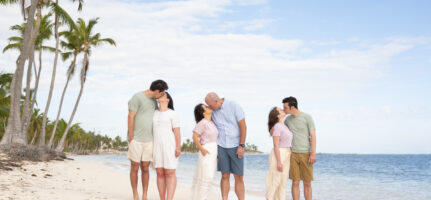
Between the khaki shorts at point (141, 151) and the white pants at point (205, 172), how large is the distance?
2.46 feet

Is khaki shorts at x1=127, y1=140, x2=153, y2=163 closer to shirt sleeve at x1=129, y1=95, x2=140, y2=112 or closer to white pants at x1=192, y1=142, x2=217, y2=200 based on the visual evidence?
shirt sleeve at x1=129, y1=95, x2=140, y2=112

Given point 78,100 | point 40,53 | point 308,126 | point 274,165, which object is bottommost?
point 274,165

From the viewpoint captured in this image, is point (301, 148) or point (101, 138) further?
point (101, 138)

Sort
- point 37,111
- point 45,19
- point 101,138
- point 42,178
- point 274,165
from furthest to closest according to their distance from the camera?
1. point 101,138
2. point 37,111
3. point 45,19
4. point 42,178
5. point 274,165

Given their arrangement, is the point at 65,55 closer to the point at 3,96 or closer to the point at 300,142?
the point at 3,96

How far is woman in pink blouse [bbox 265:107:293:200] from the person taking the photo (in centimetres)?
559

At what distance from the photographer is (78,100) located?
27.5 m

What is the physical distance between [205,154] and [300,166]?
61.4 inches

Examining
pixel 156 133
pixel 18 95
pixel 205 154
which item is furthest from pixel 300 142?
pixel 18 95

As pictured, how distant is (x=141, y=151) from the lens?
18.0 ft

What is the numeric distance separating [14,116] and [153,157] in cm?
1367

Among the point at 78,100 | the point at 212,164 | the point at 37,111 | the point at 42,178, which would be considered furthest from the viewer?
the point at 37,111

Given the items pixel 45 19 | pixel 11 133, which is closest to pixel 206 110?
pixel 11 133

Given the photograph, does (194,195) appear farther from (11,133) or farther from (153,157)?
(11,133)
